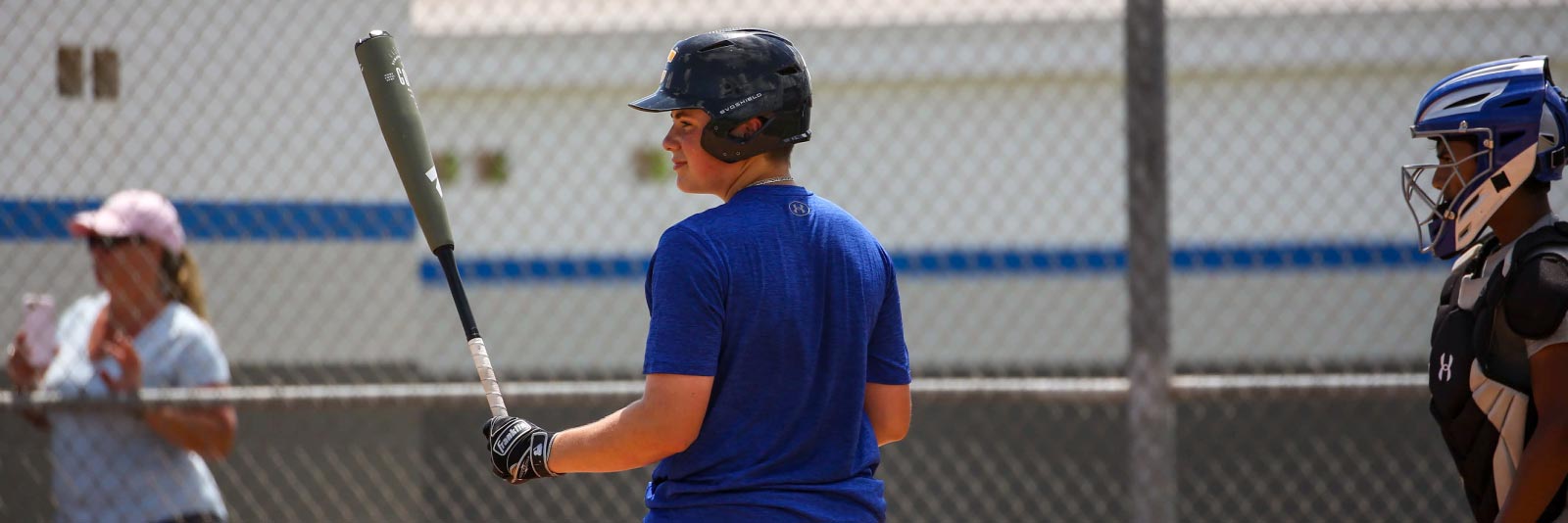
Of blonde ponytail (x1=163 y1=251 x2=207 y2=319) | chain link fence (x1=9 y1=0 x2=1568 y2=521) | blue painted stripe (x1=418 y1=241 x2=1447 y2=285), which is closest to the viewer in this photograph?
blonde ponytail (x1=163 y1=251 x2=207 y2=319)

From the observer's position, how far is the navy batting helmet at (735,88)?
2.42 metres

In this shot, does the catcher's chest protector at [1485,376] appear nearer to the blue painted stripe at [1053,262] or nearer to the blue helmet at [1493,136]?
the blue helmet at [1493,136]

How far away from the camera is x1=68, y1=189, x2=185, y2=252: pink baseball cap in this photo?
14.5ft

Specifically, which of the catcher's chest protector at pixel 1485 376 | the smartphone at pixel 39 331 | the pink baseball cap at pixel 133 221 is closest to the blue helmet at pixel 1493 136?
the catcher's chest protector at pixel 1485 376

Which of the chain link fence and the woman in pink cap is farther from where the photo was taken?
the chain link fence

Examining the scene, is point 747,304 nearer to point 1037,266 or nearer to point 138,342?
point 138,342

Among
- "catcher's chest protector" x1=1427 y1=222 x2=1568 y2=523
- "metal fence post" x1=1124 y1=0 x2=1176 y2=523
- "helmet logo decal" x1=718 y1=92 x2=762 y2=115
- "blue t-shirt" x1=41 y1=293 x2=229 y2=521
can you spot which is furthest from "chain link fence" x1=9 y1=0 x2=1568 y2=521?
"catcher's chest protector" x1=1427 y1=222 x2=1568 y2=523

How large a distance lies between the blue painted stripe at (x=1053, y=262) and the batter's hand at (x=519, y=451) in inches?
248

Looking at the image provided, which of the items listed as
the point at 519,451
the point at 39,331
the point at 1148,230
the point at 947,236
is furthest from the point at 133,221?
the point at 947,236

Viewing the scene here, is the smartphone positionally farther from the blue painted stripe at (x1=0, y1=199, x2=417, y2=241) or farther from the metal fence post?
the metal fence post

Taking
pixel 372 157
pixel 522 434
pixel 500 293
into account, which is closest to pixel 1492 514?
pixel 522 434

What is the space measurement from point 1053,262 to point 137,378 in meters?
5.84

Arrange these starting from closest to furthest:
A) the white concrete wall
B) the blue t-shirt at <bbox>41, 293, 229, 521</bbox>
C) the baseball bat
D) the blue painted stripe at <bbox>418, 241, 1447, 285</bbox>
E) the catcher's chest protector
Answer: the catcher's chest protector, the baseball bat, the blue t-shirt at <bbox>41, 293, 229, 521</bbox>, the white concrete wall, the blue painted stripe at <bbox>418, 241, 1447, 285</bbox>

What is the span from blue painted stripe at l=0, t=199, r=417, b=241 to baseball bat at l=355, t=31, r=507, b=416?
2938 mm
